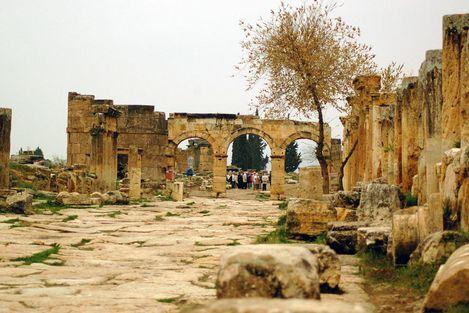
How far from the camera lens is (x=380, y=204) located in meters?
7.11

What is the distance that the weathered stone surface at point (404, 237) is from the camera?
4914 mm

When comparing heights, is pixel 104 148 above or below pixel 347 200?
above

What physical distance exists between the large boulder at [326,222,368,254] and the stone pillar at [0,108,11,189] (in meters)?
9.49

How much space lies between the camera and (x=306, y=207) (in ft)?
24.5

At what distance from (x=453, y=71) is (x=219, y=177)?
25316 millimetres

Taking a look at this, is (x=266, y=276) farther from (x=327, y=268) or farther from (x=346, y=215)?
(x=346, y=215)

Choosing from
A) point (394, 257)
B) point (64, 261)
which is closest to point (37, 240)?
point (64, 261)

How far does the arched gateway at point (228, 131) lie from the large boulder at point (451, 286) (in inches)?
1098

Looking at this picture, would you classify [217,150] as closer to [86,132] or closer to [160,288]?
[86,132]

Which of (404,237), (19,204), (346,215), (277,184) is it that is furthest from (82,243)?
(277,184)

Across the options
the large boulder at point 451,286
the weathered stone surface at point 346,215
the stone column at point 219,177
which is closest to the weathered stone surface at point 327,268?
the large boulder at point 451,286

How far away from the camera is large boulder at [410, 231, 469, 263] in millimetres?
3945

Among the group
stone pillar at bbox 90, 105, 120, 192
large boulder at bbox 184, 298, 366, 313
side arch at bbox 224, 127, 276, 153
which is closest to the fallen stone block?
large boulder at bbox 184, 298, 366, 313

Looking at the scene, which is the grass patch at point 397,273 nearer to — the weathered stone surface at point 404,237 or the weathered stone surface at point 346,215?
the weathered stone surface at point 404,237
